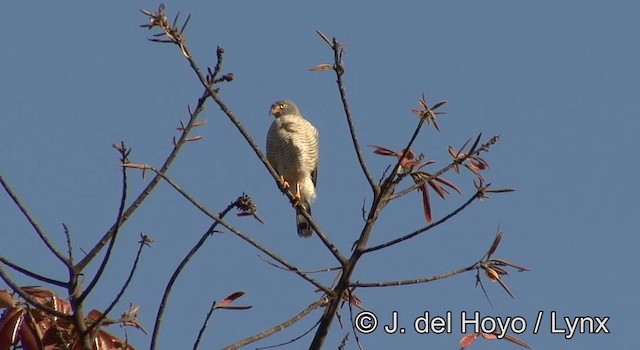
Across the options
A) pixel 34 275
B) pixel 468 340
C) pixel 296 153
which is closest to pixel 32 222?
pixel 34 275

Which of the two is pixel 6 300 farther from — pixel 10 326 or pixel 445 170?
pixel 445 170

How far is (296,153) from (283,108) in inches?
22.8

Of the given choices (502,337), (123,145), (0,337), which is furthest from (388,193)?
(0,337)

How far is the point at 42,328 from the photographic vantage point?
107 inches

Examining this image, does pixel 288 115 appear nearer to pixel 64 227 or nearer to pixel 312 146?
pixel 312 146

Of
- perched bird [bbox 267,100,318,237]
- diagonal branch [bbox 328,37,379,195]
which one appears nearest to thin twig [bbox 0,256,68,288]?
diagonal branch [bbox 328,37,379,195]

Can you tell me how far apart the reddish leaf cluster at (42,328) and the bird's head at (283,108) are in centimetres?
623

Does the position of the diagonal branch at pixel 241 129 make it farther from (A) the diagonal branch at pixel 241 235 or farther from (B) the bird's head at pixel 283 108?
(B) the bird's head at pixel 283 108

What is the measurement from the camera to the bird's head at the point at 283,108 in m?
8.99

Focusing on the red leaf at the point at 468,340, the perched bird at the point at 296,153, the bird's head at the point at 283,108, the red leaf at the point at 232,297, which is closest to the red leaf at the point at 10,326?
the red leaf at the point at 232,297

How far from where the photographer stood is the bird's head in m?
8.99

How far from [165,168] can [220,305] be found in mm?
446

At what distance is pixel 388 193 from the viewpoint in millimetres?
3379

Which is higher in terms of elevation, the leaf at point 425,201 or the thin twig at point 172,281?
the leaf at point 425,201
